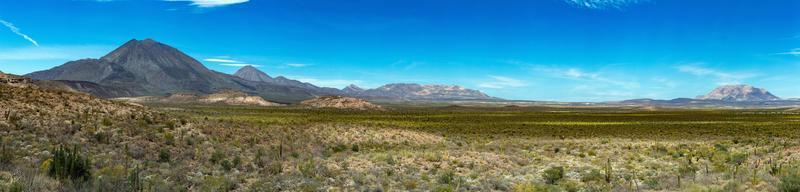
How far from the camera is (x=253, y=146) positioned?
25.5 metres

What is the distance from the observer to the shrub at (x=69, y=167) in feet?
41.2

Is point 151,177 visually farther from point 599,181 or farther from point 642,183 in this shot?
point 642,183

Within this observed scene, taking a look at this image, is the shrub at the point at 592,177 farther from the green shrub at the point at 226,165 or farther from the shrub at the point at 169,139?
the shrub at the point at 169,139

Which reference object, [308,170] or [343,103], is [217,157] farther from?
[343,103]

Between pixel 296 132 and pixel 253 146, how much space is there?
9.63 meters

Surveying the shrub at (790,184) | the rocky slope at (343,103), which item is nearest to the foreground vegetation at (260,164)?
the shrub at (790,184)

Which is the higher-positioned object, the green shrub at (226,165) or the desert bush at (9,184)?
the desert bush at (9,184)

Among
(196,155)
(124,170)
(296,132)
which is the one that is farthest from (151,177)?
(296,132)

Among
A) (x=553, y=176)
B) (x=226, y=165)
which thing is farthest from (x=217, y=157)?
(x=553, y=176)

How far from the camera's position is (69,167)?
510 inches

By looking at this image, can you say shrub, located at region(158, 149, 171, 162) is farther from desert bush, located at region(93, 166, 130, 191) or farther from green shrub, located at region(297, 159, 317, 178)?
green shrub, located at region(297, 159, 317, 178)

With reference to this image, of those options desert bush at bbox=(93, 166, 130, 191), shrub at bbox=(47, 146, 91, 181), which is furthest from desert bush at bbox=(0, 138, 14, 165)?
desert bush at bbox=(93, 166, 130, 191)

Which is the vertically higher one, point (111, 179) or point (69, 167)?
point (69, 167)

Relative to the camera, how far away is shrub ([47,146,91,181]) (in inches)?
494
